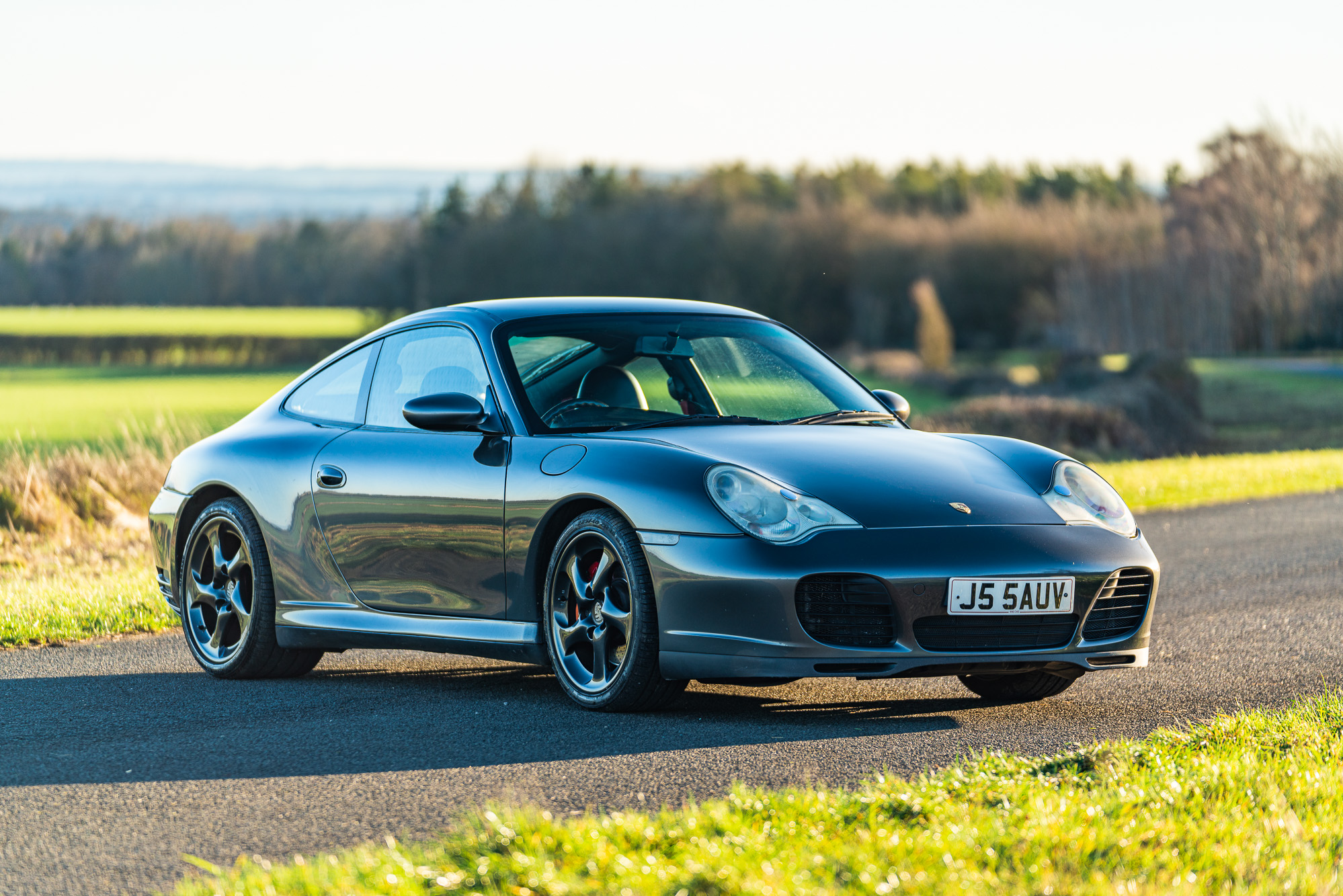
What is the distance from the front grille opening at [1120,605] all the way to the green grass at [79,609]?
16.4 ft

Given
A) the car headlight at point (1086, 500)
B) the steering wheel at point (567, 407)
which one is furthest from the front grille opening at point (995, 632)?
the steering wheel at point (567, 407)

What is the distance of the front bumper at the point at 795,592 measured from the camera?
524 centimetres

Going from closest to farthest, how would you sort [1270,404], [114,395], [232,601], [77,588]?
[232,601]
[77,588]
[1270,404]
[114,395]

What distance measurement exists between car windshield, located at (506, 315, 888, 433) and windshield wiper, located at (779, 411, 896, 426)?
0.02 meters

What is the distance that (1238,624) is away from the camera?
814cm

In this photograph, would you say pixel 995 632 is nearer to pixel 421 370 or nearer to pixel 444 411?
pixel 444 411

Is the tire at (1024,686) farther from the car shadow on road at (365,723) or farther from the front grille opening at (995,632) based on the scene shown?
the front grille opening at (995,632)

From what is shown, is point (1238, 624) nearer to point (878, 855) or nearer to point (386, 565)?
point (386, 565)

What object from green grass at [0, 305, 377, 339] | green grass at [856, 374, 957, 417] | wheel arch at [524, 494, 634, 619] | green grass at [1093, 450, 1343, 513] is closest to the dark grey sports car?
wheel arch at [524, 494, 634, 619]

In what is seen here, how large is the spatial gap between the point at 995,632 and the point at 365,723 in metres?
2.21

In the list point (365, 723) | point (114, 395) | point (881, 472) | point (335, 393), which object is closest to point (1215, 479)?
point (335, 393)

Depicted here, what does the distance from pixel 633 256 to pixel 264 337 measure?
20276 millimetres

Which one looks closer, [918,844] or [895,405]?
[918,844]

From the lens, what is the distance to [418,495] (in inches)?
246
